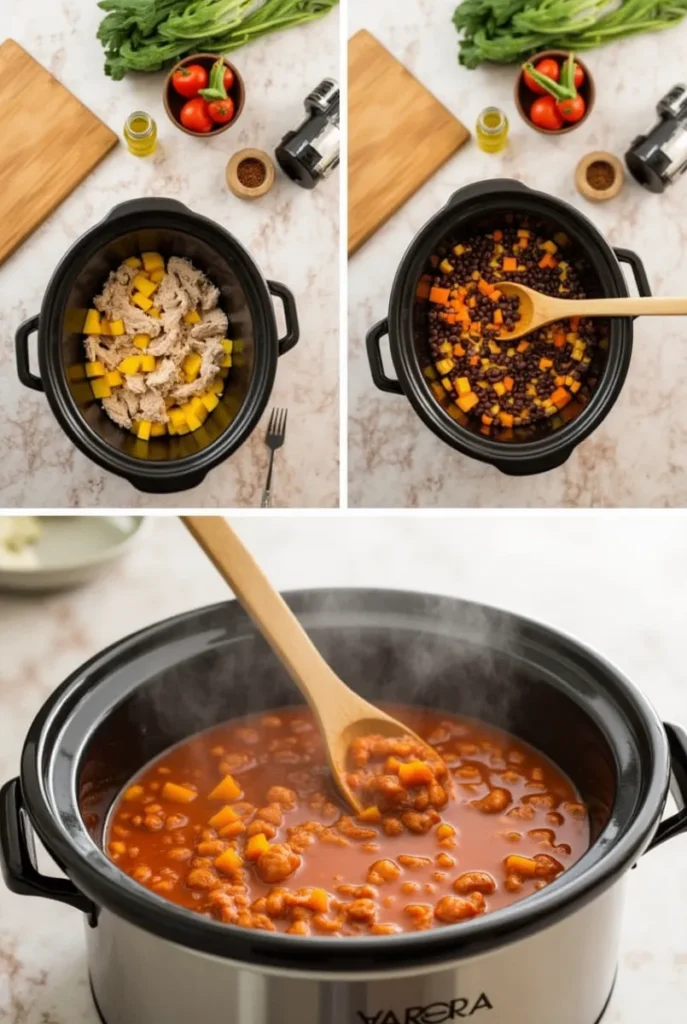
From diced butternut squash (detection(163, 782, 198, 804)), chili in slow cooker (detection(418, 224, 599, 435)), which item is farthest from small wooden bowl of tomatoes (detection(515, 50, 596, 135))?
diced butternut squash (detection(163, 782, 198, 804))

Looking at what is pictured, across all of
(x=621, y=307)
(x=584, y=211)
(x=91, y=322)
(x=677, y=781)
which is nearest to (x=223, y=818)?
(x=677, y=781)

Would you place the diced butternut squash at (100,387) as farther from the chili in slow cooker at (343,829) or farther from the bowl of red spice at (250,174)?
the chili in slow cooker at (343,829)

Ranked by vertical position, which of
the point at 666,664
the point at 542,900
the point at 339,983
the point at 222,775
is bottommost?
the point at 666,664

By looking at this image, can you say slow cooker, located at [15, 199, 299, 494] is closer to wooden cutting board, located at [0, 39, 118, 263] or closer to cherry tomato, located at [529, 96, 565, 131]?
wooden cutting board, located at [0, 39, 118, 263]

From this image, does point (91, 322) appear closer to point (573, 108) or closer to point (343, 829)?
point (573, 108)

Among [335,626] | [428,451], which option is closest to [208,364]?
[428,451]

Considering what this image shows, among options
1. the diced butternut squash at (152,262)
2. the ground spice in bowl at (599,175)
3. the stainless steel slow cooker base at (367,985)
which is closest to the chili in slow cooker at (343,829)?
the stainless steel slow cooker base at (367,985)

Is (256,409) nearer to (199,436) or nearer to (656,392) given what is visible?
(199,436)

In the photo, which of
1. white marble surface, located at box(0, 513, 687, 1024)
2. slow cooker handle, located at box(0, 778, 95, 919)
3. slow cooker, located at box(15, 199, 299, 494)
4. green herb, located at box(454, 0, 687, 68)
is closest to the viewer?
slow cooker handle, located at box(0, 778, 95, 919)
